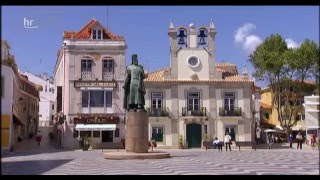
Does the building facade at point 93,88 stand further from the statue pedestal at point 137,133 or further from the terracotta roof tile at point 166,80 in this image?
the statue pedestal at point 137,133

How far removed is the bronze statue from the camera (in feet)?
70.6

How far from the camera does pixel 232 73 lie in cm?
4525

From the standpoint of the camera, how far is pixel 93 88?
40.5m

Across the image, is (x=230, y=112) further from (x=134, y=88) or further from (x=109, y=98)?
(x=134, y=88)

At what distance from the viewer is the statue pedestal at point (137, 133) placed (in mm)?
21047

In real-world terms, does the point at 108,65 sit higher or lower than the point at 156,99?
higher

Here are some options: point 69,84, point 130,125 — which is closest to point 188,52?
point 69,84

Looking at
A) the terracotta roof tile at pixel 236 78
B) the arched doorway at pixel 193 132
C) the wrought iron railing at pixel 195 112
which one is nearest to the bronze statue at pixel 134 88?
the wrought iron railing at pixel 195 112

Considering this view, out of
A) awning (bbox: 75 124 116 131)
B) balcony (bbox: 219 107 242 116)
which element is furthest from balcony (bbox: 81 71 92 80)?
balcony (bbox: 219 107 242 116)

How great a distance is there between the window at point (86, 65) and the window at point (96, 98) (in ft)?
5.99

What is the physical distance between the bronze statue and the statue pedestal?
45 centimetres

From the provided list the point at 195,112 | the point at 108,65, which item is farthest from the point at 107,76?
the point at 195,112

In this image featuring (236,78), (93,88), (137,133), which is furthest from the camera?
(236,78)

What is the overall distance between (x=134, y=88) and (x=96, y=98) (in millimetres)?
19443
